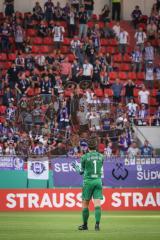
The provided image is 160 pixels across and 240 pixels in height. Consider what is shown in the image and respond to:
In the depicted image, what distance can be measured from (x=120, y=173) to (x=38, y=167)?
3193 mm

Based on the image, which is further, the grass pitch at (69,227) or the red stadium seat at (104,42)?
the red stadium seat at (104,42)

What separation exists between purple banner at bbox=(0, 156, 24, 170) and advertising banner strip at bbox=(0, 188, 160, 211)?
2.90m

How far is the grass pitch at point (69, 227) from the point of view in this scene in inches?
690

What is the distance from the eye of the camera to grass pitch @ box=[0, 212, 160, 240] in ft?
57.5

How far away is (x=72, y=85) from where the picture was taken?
41.5 metres

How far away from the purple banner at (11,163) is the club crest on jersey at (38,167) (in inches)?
17.3

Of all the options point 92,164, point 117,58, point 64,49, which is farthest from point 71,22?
point 92,164

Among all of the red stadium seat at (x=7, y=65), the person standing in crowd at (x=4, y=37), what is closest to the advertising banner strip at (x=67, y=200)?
the red stadium seat at (x=7, y=65)

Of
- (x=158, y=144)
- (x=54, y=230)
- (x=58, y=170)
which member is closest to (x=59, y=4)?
(x=158, y=144)

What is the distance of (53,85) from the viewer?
4081cm

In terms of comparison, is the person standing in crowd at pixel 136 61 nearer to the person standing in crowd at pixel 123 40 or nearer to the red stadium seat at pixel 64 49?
the person standing in crowd at pixel 123 40

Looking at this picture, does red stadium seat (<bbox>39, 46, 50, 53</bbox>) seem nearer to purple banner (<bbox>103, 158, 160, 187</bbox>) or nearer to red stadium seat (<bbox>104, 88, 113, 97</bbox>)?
red stadium seat (<bbox>104, 88, 113, 97</bbox>)

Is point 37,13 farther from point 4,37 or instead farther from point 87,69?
point 87,69

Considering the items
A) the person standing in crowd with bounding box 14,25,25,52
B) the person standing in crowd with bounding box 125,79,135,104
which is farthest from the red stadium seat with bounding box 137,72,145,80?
the person standing in crowd with bounding box 14,25,25,52
